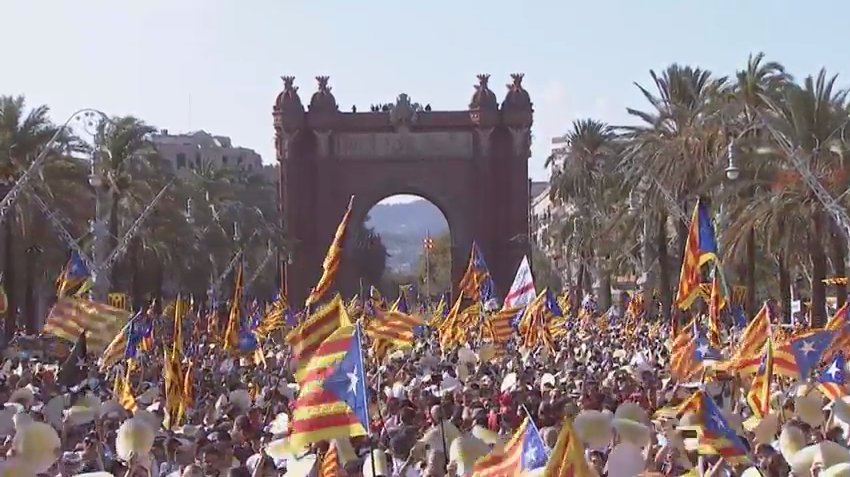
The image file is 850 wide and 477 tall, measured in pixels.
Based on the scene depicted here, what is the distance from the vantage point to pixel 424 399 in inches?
607

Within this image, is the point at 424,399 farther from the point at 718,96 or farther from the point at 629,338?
the point at 718,96

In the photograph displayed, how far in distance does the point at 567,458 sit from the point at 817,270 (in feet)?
73.3

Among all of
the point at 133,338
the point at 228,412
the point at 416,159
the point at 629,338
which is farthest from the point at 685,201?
the point at 416,159

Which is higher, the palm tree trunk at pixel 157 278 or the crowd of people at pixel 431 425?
the crowd of people at pixel 431 425

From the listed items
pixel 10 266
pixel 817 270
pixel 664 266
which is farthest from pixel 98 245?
pixel 817 270

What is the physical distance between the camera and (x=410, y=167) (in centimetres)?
6850

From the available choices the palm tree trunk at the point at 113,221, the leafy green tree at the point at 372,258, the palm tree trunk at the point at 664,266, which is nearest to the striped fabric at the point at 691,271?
the palm tree trunk at the point at 664,266

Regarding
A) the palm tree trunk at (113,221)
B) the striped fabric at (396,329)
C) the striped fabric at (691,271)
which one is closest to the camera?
the striped fabric at (691,271)

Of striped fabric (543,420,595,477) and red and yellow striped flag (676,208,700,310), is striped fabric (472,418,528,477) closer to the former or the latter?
striped fabric (543,420,595,477)

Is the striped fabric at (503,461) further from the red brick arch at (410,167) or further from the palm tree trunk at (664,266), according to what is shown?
the red brick arch at (410,167)

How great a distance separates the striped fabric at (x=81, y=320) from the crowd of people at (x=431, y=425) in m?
0.59

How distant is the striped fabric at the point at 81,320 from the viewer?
767 inches

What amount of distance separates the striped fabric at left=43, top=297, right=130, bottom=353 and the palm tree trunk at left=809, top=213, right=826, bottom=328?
46.0 ft

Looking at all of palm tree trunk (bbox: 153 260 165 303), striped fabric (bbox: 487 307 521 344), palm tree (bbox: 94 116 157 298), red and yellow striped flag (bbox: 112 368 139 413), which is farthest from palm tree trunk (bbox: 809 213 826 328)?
palm tree trunk (bbox: 153 260 165 303)
